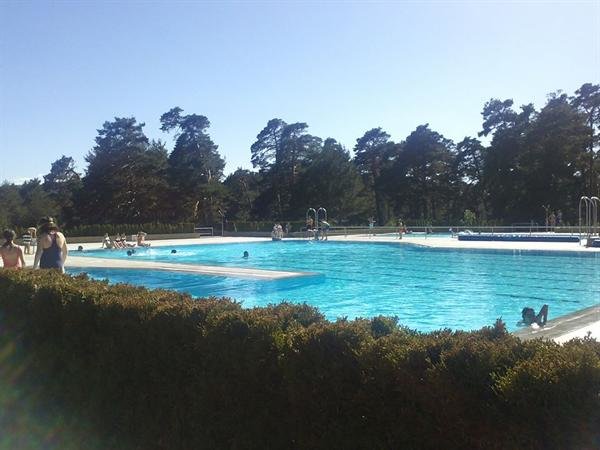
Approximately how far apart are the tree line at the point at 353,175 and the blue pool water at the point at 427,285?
93.9ft

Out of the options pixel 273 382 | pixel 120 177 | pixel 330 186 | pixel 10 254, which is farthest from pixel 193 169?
pixel 273 382

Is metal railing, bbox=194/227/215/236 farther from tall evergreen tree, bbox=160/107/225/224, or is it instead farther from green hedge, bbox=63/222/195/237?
tall evergreen tree, bbox=160/107/225/224

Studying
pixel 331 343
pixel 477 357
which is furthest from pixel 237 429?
pixel 477 357

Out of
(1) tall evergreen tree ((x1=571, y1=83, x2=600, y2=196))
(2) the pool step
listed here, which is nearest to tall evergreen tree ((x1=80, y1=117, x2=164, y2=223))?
(2) the pool step

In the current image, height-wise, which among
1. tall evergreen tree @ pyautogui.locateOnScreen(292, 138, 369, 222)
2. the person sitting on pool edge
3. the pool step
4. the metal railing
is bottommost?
the person sitting on pool edge

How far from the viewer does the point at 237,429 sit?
3.75 metres

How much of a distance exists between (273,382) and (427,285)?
13975 millimetres

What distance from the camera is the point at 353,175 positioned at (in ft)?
195

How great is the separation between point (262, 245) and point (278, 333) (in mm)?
33106

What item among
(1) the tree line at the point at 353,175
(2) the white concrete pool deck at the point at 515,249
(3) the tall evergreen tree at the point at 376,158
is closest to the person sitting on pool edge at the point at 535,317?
(2) the white concrete pool deck at the point at 515,249

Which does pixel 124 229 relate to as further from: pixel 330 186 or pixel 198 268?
pixel 198 268

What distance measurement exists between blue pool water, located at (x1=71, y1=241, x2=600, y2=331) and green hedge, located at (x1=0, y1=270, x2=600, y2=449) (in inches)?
210

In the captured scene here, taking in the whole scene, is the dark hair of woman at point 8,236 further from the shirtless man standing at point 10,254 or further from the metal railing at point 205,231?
the metal railing at point 205,231

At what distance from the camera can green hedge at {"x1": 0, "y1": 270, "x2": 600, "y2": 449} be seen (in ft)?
8.23
